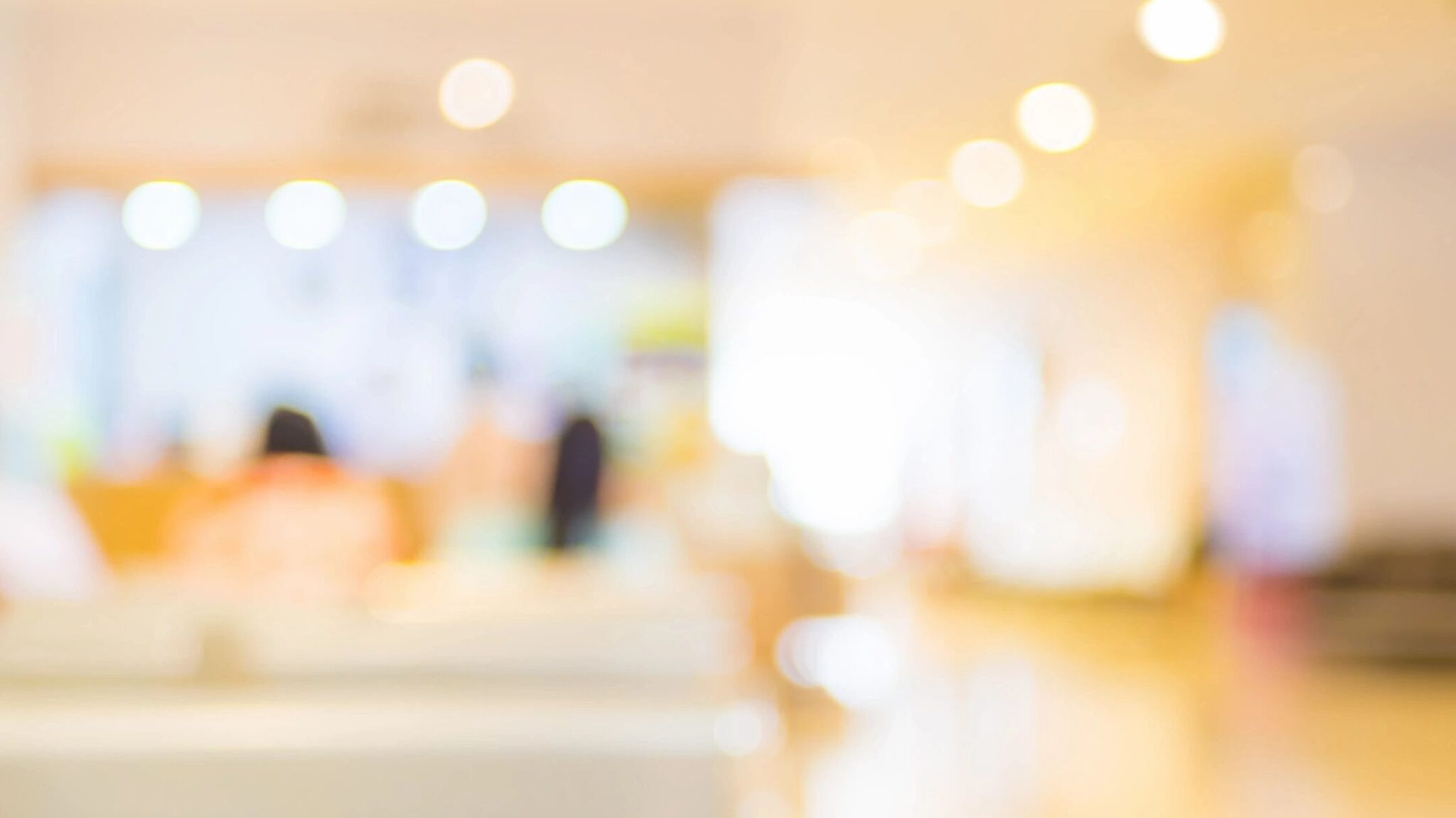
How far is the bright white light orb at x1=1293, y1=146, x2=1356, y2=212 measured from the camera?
970 cm

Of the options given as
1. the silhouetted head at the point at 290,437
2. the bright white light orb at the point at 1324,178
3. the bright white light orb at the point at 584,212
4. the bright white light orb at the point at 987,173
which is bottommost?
the silhouetted head at the point at 290,437

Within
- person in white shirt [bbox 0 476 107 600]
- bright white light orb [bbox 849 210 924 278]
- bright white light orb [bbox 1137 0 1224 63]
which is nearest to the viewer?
person in white shirt [bbox 0 476 107 600]

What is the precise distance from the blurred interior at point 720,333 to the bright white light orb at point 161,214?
0.12ft

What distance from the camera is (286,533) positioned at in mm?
4762

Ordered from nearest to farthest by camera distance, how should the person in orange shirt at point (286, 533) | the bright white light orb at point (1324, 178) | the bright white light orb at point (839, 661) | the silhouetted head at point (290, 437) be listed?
the person in orange shirt at point (286, 533), the silhouetted head at point (290, 437), the bright white light orb at point (839, 661), the bright white light orb at point (1324, 178)

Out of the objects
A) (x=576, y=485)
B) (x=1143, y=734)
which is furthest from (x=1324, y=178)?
(x=576, y=485)

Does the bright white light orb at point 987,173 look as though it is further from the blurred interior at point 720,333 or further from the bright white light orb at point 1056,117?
the bright white light orb at point 1056,117

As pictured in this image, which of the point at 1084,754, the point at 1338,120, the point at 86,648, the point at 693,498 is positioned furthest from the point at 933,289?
the point at 86,648

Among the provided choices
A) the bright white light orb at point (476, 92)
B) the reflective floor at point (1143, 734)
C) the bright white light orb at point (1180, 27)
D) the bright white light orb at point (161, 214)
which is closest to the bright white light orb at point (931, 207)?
the reflective floor at point (1143, 734)

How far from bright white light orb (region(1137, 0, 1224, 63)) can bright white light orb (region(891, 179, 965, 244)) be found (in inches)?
149

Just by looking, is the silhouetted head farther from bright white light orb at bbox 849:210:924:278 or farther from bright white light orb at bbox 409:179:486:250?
bright white light orb at bbox 849:210:924:278

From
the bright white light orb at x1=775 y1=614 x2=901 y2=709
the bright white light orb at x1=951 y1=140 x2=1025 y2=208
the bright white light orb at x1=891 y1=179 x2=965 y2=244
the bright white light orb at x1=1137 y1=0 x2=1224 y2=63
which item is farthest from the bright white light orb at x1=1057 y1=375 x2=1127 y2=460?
the bright white light orb at x1=1137 y1=0 x2=1224 y2=63

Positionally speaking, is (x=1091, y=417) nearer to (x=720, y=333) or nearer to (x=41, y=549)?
(x=720, y=333)

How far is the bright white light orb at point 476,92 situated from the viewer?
772 cm
